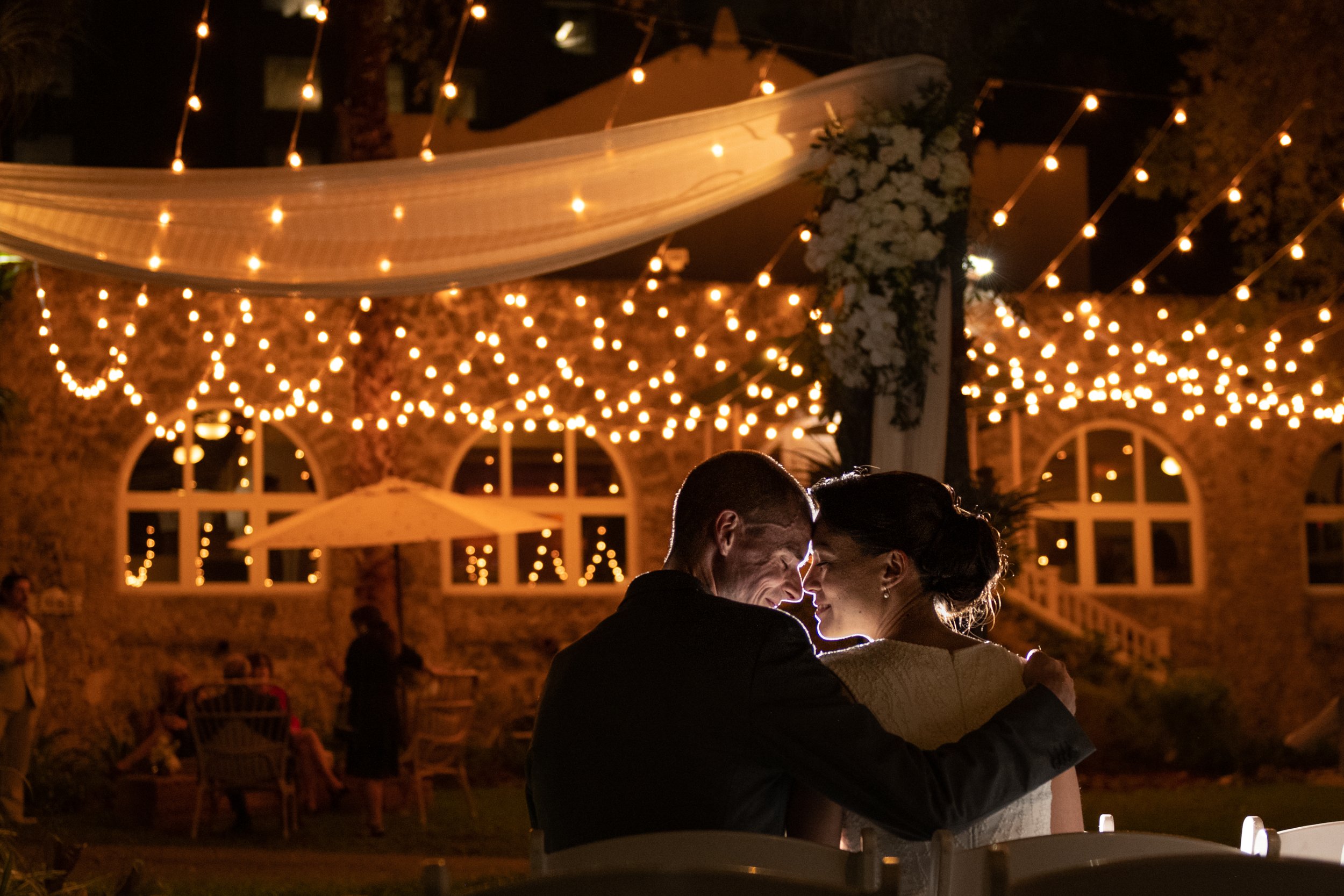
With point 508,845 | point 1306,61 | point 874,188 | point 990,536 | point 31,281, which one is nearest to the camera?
point 990,536

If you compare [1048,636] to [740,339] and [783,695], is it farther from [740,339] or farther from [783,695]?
[783,695]

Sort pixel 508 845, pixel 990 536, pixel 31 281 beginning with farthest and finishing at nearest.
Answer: pixel 31 281
pixel 508 845
pixel 990 536

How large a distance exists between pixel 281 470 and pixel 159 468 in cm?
97

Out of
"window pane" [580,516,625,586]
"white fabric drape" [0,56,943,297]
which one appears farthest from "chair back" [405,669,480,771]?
"white fabric drape" [0,56,943,297]

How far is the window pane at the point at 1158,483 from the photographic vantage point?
534 inches

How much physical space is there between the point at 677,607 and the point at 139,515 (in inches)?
428

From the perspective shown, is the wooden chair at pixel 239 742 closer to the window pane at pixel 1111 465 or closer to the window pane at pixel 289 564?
the window pane at pixel 289 564

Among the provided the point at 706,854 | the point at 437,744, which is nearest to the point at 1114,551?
the point at 437,744

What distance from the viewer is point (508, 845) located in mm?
7934

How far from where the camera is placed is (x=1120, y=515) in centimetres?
1349

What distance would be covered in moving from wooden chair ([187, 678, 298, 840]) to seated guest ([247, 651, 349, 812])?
44cm

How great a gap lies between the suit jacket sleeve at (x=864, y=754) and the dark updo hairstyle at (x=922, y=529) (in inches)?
11.5

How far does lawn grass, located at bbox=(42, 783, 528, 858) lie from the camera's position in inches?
311

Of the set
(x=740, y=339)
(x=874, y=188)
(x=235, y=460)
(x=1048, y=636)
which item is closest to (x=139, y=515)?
(x=235, y=460)
